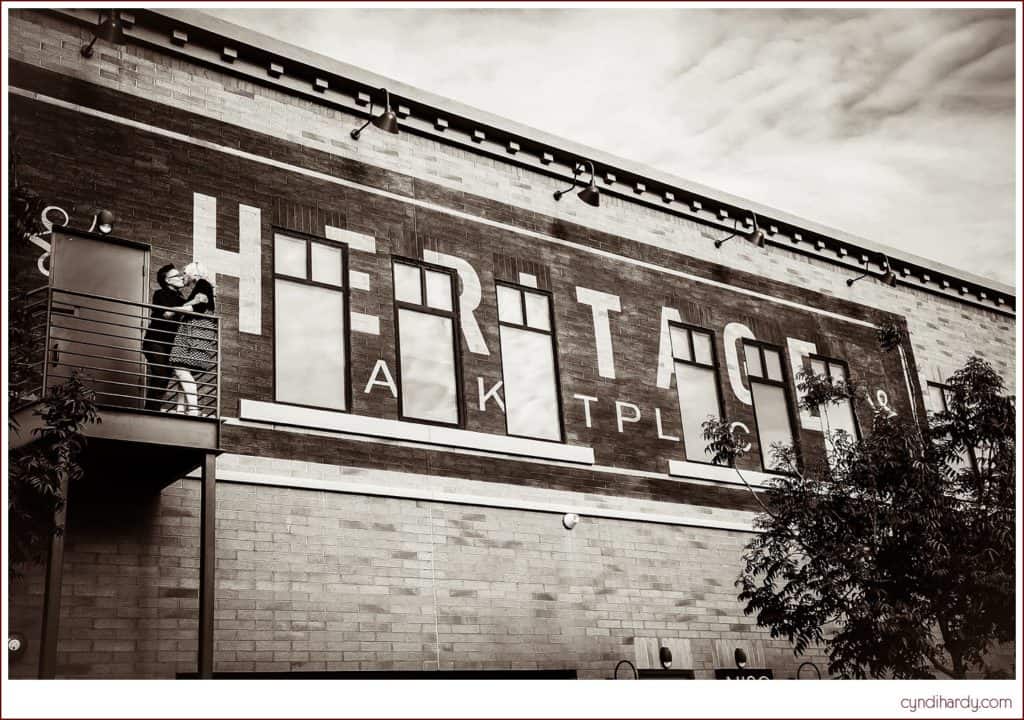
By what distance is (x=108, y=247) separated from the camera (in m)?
10.4

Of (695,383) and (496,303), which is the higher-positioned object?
(496,303)

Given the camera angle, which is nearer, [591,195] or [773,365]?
[591,195]

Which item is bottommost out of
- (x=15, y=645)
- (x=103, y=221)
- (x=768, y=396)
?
(x=15, y=645)

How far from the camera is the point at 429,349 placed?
40.0ft

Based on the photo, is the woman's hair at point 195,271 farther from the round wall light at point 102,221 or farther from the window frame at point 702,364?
the window frame at point 702,364

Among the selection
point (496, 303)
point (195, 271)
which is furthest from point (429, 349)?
point (195, 271)

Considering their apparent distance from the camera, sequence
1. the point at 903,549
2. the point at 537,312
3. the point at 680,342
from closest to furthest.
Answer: the point at 903,549
the point at 537,312
the point at 680,342

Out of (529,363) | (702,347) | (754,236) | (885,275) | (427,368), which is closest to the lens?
(427,368)

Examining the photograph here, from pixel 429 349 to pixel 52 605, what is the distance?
516 centimetres

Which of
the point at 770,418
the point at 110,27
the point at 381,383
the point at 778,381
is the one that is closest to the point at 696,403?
the point at 770,418

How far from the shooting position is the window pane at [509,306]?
13.0 metres

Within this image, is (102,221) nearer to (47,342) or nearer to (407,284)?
(47,342)

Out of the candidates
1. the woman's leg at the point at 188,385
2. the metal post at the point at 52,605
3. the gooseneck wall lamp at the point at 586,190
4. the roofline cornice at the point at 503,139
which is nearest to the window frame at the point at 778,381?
the roofline cornice at the point at 503,139

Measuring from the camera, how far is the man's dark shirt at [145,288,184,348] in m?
9.76
